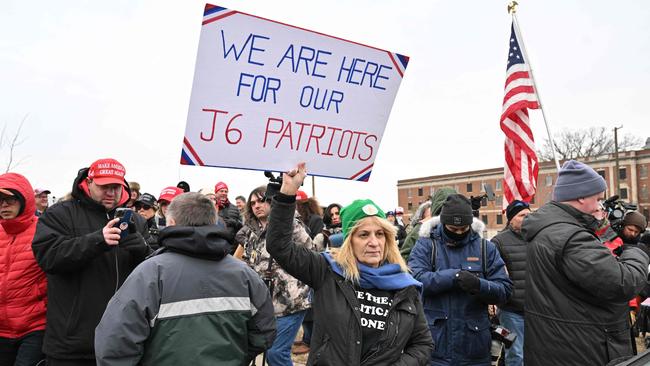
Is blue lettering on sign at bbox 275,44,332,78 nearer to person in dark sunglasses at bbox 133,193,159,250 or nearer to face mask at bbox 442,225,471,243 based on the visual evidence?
face mask at bbox 442,225,471,243

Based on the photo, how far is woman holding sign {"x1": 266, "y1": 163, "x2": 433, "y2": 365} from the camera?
2.45 m

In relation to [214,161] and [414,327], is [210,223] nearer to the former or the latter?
[214,161]

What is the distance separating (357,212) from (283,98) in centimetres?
92

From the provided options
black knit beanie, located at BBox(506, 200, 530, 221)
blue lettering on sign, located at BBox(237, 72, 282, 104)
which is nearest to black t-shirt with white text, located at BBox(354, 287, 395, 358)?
blue lettering on sign, located at BBox(237, 72, 282, 104)

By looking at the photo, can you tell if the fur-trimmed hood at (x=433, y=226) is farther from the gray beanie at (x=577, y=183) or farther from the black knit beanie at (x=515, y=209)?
the black knit beanie at (x=515, y=209)

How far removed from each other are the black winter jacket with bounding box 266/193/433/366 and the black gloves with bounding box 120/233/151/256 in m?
1.06

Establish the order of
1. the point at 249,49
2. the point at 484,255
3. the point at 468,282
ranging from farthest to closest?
the point at 484,255 → the point at 468,282 → the point at 249,49

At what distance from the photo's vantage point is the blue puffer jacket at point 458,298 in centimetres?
347

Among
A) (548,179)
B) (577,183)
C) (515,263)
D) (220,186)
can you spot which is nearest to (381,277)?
(577,183)

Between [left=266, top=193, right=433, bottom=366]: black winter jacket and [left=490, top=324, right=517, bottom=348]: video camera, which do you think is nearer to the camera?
[left=266, top=193, right=433, bottom=366]: black winter jacket

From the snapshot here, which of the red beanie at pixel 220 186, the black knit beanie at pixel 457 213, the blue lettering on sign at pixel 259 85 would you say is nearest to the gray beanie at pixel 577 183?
the black knit beanie at pixel 457 213

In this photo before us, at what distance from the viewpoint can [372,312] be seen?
2514mm

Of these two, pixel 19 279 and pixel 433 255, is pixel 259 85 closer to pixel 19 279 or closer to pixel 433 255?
pixel 433 255

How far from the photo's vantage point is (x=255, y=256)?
14.9 ft
